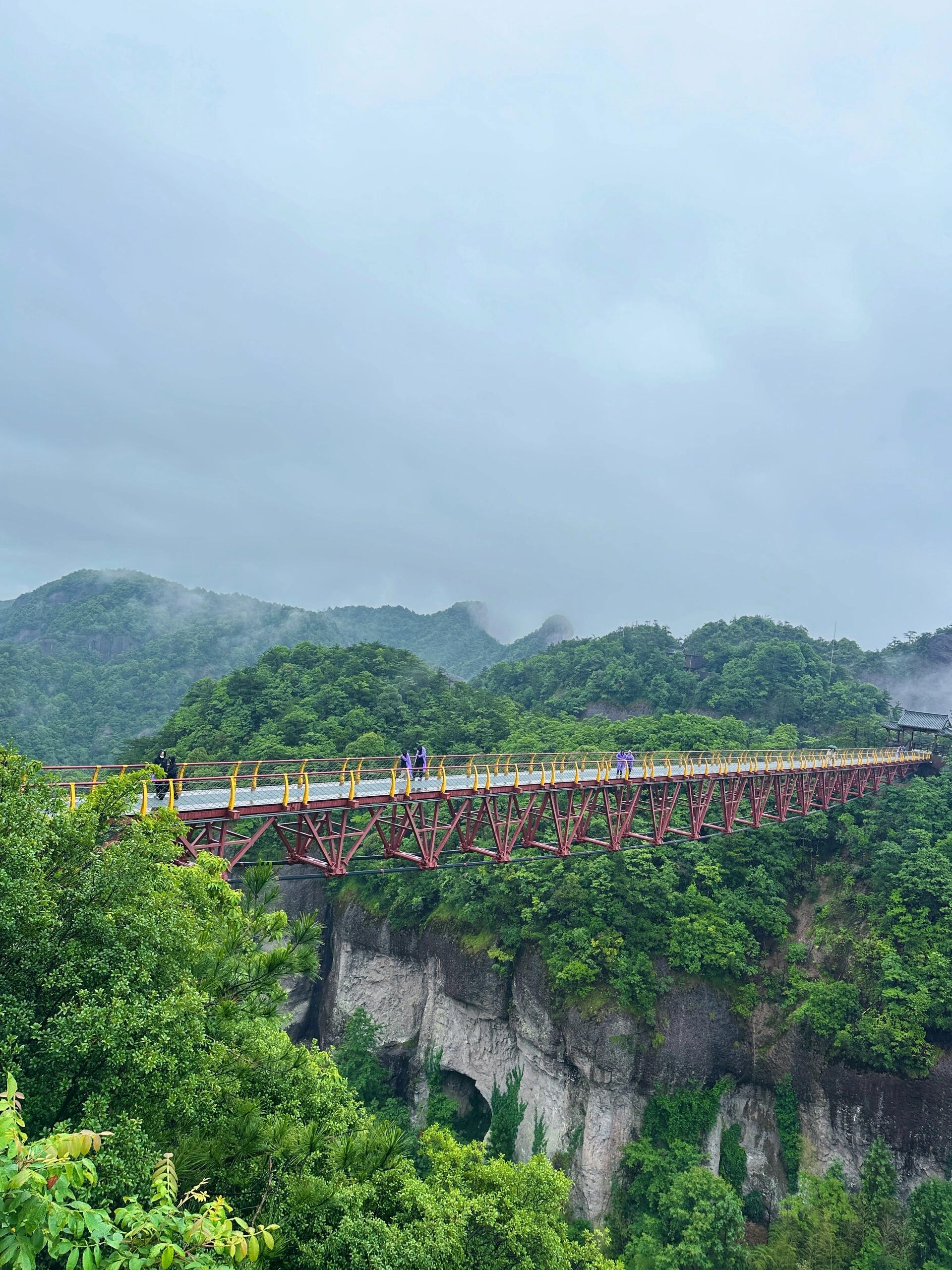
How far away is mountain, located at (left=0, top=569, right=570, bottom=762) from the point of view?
294 feet

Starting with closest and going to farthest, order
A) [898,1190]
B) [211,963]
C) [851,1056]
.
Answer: [211,963] → [898,1190] → [851,1056]

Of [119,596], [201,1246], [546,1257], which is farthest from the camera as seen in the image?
[119,596]

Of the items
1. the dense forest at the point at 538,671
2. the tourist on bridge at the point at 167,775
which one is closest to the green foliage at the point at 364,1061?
the tourist on bridge at the point at 167,775

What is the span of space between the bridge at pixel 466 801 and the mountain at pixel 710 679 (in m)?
24.3

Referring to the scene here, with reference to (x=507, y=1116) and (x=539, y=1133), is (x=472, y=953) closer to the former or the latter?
(x=507, y=1116)

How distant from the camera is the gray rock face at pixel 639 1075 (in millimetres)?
26531

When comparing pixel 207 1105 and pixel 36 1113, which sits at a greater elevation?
pixel 36 1113

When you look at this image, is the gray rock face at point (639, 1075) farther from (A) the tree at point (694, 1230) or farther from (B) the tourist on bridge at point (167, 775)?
(B) the tourist on bridge at point (167, 775)

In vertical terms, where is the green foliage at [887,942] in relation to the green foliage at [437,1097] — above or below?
above

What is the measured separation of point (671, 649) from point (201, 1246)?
8127 cm

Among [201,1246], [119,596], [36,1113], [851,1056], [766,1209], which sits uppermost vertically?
[119,596]

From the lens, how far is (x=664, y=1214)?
26641mm

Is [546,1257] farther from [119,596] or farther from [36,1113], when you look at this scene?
[119,596]

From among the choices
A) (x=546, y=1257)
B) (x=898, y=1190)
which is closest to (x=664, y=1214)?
(x=898, y=1190)
